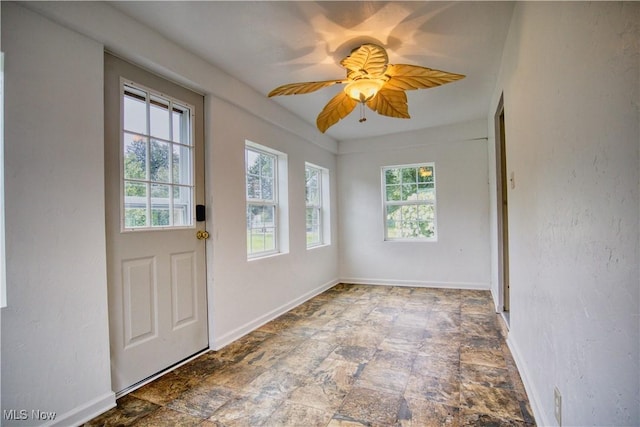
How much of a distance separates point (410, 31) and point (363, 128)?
242 cm

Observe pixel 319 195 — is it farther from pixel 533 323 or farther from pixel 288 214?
pixel 533 323

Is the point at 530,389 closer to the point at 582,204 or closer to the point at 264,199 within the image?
the point at 582,204

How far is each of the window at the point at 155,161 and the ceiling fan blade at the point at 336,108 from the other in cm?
110

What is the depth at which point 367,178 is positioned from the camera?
5.13 metres

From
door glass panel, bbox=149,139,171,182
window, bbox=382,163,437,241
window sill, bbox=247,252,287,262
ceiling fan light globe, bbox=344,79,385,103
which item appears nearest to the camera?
ceiling fan light globe, bbox=344,79,385,103

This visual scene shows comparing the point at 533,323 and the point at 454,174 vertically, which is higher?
Result: the point at 454,174

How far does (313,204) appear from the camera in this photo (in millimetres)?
4750

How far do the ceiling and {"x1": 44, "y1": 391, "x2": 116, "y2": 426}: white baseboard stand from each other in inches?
90.9

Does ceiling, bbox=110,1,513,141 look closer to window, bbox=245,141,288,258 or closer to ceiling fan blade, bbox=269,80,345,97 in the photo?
ceiling fan blade, bbox=269,80,345,97

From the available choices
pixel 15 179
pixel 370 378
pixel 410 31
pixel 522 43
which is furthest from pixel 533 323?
pixel 15 179

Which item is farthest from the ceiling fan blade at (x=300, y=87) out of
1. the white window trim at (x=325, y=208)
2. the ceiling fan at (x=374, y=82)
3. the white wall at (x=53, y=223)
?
the white window trim at (x=325, y=208)

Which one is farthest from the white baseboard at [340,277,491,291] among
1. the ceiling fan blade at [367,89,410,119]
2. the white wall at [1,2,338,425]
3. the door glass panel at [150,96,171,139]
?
the white wall at [1,2,338,425]

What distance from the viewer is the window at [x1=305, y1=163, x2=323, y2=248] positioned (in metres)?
4.60

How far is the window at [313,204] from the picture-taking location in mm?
4600
